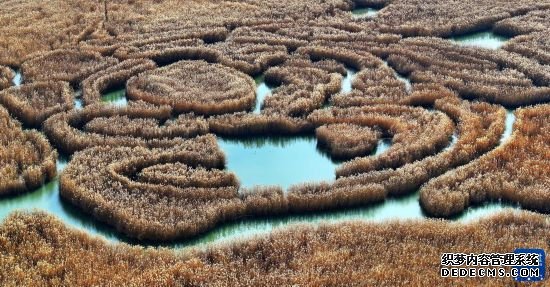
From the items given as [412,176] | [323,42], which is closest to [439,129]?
[412,176]

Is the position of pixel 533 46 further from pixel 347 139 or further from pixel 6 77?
pixel 6 77

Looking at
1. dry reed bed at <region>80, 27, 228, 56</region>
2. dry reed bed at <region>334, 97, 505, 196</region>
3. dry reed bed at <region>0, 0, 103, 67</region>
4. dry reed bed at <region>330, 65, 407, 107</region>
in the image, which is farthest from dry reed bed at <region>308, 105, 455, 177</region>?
dry reed bed at <region>0, 0, 103, 67</region>

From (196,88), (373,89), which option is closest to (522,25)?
(373,89)

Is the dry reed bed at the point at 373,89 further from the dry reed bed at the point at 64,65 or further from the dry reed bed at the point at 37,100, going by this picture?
the dry reed bed at the point at 64,65

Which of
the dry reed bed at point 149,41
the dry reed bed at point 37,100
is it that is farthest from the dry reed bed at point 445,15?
the dry reed bed at point 37,100

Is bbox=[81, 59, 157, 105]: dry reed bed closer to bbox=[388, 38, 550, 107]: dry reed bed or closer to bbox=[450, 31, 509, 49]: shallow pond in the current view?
bbox=[388, 38, 550, 107]: dry reed bed

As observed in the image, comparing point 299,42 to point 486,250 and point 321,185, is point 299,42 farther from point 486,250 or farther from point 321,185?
point 486,250
